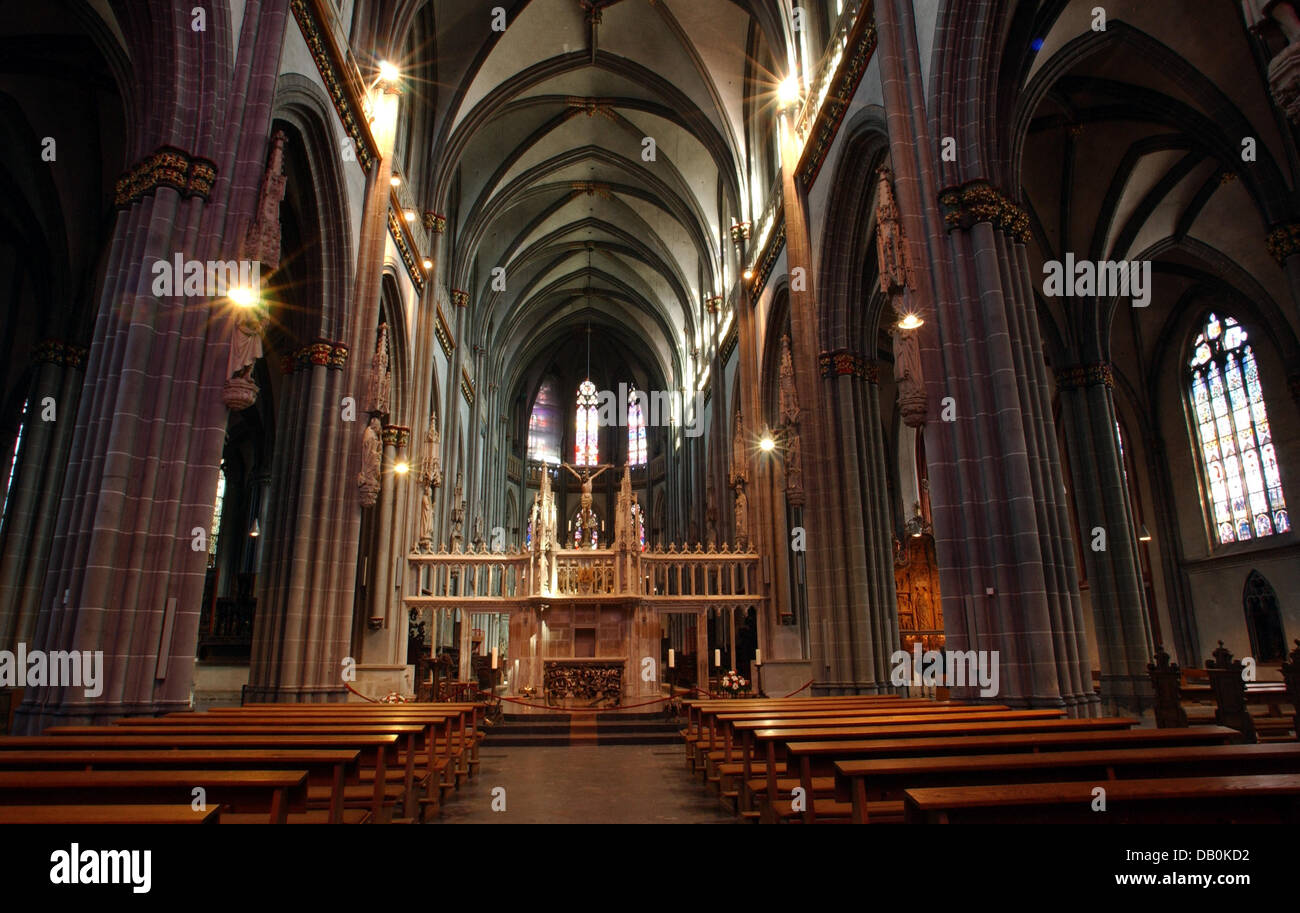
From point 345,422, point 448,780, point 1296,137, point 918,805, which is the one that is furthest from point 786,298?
point 918,805

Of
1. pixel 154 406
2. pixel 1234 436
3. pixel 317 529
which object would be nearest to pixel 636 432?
pixel 1234 436

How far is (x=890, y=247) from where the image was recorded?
9.78 metres

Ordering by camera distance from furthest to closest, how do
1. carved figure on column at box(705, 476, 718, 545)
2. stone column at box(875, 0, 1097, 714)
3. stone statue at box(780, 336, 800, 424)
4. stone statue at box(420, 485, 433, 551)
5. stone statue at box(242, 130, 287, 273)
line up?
carved figure on column at box(705, 476, 718, 545), stone statue at box(420, 485, 433, 551), stone statue at box(780, 336, 800, 424), stone statue at box(242, 130, 287, 273), stone column at box(875, 0, 1097, 714)

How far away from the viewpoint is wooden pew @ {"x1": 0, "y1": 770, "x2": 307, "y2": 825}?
10.8 ft

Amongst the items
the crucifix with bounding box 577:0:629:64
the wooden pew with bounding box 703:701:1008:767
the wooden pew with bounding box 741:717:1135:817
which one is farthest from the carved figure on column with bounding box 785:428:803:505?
the crucifix with bounding box 577:0:629:64

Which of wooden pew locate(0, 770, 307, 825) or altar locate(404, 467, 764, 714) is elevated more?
altar locate(404, 467, 764, 714)

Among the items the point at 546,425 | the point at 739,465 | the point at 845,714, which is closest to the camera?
the point at 845,714

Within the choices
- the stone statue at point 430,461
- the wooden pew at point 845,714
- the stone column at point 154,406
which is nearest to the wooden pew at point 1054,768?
the wooden pew at point 845,714

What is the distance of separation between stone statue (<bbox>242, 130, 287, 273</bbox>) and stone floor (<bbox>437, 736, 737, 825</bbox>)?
656 cm

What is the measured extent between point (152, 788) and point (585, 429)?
41730 millimetres

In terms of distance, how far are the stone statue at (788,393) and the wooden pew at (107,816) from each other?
1321 centimetres

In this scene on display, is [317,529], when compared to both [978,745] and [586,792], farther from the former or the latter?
[978,745]

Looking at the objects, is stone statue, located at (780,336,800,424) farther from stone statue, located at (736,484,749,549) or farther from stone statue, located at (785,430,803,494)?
stone statue, located at (736,484,749,549)

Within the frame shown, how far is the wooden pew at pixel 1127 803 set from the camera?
287cm
